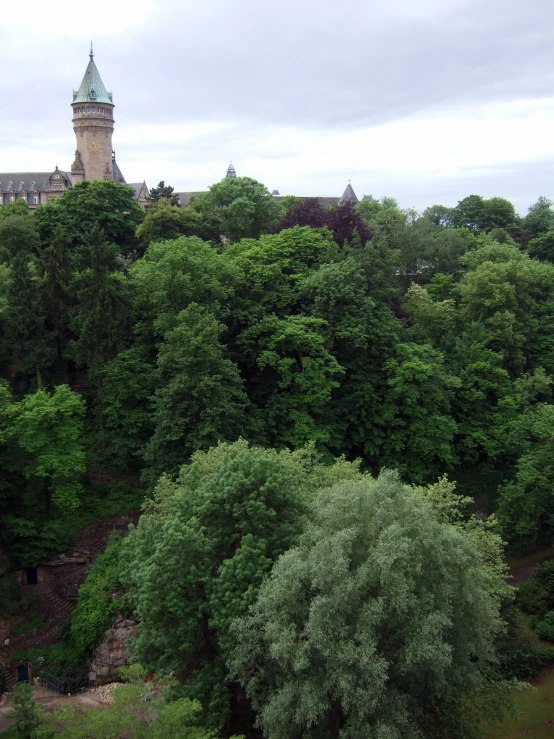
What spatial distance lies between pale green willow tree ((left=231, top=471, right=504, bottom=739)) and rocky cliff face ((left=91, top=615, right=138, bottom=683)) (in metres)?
9.68

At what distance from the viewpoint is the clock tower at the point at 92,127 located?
265ft

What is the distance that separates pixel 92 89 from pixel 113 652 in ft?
239

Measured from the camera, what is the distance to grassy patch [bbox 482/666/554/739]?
23.5m

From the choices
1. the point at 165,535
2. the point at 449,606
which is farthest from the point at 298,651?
the point at 165,535

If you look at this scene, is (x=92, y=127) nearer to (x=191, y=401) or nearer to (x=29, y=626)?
(x=191, y=401)

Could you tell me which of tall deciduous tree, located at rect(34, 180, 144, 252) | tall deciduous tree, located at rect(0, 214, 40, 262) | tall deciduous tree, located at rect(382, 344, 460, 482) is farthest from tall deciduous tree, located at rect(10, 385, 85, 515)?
tall deciduous tree, located at rect(34, 180, 144, 252)

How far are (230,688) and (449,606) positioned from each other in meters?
7.89

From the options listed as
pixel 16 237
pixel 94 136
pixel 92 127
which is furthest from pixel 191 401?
pixel 92 127

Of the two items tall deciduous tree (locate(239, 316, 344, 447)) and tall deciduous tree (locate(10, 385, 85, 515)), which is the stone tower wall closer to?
tall deciduous tree (locate(239, 316, 344, 447))

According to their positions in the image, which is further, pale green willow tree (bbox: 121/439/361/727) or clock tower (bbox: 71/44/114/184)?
clock tower (bbox: 71/44/114/184)

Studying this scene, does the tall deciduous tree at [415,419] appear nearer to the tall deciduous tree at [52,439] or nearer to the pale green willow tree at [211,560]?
the pale green willow tree at [211,560]

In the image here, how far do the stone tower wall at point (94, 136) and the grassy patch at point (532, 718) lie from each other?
242 feet

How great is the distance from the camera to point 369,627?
15.8 meters

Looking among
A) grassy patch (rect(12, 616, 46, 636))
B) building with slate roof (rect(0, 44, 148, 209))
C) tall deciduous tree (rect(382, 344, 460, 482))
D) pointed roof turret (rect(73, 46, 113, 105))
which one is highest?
pointed roof turret (rect(73, 46, 113, 105))
